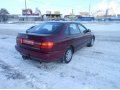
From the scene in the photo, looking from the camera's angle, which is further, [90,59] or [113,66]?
[90,59]

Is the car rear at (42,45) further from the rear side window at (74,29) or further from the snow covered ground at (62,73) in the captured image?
the rear side window at (74,29)

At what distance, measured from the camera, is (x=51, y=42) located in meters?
4.80

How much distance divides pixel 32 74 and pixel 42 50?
788 millimetres

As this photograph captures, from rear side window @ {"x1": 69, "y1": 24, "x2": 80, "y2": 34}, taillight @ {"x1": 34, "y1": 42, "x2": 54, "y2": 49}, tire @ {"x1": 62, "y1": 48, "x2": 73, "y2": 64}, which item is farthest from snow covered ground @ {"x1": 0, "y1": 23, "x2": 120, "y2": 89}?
rear side window @ {"x1": 69, "y1": 24, "x2": 80, "y2": 34}

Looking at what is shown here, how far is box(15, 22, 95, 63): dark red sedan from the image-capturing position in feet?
15.7

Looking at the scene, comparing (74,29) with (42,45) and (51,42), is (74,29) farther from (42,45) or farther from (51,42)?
(42,45)

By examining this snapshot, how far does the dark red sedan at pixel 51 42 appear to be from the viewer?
15.7ft

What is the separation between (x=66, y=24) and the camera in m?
5.79

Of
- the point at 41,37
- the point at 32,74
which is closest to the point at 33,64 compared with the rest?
the point at 32,74

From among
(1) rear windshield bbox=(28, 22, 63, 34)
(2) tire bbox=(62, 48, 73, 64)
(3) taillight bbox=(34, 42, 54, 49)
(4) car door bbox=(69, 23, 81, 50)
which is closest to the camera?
(3) taillight bbox=(34, 42, 54, 49)

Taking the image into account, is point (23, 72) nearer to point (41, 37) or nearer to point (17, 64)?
point (17, 64)

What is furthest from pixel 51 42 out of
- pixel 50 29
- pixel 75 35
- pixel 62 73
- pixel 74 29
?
pixel 74 29

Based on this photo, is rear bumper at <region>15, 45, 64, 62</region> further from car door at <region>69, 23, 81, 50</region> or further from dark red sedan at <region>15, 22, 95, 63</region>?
car door at <region>69, 23, 81, 50</region>

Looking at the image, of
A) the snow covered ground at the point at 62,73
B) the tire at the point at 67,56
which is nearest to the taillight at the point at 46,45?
the snow covered ground at the point at 62,73
